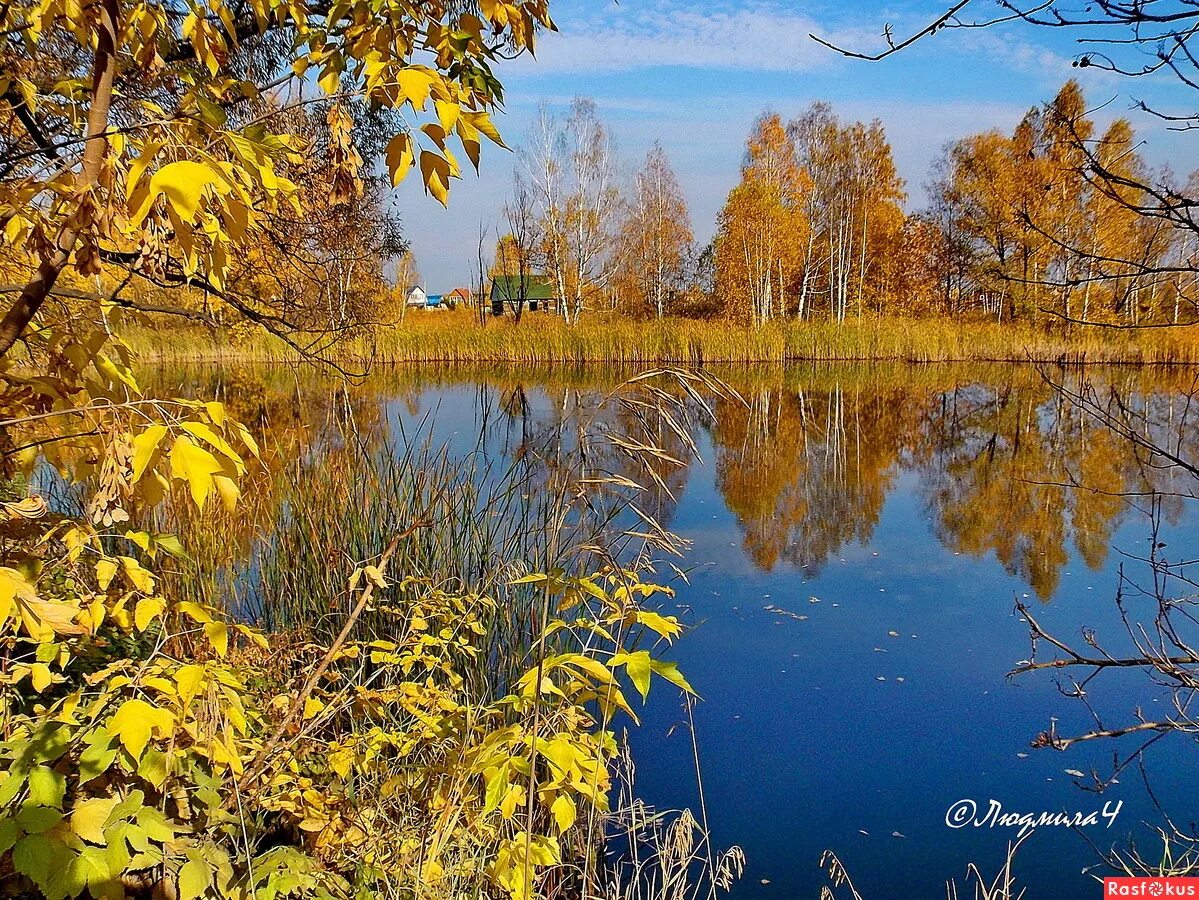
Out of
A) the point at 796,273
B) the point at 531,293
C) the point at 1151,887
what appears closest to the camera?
the point at 1151,887

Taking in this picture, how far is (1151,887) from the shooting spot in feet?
6.78

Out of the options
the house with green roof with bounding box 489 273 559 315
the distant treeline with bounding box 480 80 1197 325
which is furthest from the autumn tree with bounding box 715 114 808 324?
the house with green roof with bounding box 489 273 559 315

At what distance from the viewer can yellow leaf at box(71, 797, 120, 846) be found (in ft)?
3.39

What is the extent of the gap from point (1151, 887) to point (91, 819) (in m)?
2.44

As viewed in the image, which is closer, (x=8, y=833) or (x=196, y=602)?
(x=8, y=833)

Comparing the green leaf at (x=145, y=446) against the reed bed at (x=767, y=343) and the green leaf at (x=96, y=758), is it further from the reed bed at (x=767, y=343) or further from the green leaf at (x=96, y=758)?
the reed bed at (x=767, y=343)

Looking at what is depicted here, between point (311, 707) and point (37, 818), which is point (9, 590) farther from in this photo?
point (311, 707)

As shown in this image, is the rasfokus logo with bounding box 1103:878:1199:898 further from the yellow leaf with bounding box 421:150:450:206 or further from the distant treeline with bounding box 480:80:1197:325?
the distant treeline with bounding box 480:80:1197:325

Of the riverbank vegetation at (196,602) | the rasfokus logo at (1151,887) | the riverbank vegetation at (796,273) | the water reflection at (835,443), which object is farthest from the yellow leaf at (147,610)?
the riverbank vegetation at (796,273)

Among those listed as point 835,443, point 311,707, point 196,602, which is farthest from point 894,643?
point 835,443

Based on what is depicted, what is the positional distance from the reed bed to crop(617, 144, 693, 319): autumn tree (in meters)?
9.10

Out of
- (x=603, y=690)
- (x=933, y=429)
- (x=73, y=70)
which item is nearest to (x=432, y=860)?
(x=603, y=690)

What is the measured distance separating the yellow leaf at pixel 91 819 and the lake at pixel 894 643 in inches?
35.4

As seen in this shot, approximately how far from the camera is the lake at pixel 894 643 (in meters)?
2.71
